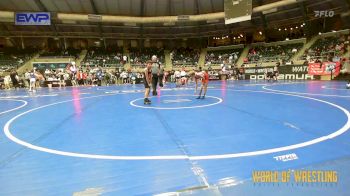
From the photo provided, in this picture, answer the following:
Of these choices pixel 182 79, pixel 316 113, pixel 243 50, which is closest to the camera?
pixel 316 113

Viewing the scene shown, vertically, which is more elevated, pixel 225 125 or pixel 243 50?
pixel 243 50

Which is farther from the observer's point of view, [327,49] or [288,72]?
[327,49]


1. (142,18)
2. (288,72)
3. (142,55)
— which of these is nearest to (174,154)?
(288,72)

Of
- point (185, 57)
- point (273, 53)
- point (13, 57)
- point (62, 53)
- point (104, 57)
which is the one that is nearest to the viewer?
point (13, 57)

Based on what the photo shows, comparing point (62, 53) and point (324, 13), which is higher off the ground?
point (324, 13)

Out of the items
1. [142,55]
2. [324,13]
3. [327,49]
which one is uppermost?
[324,13]

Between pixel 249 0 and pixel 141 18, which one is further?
pixel 141 18

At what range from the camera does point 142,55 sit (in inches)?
1614

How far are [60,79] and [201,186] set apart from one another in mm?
27152

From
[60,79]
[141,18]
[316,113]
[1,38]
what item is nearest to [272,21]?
[141,18]

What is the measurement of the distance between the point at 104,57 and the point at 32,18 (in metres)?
10.9

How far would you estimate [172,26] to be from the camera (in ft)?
127

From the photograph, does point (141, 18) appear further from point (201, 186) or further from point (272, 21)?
point (201, 186)

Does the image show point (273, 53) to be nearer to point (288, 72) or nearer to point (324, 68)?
point (288, 72)
